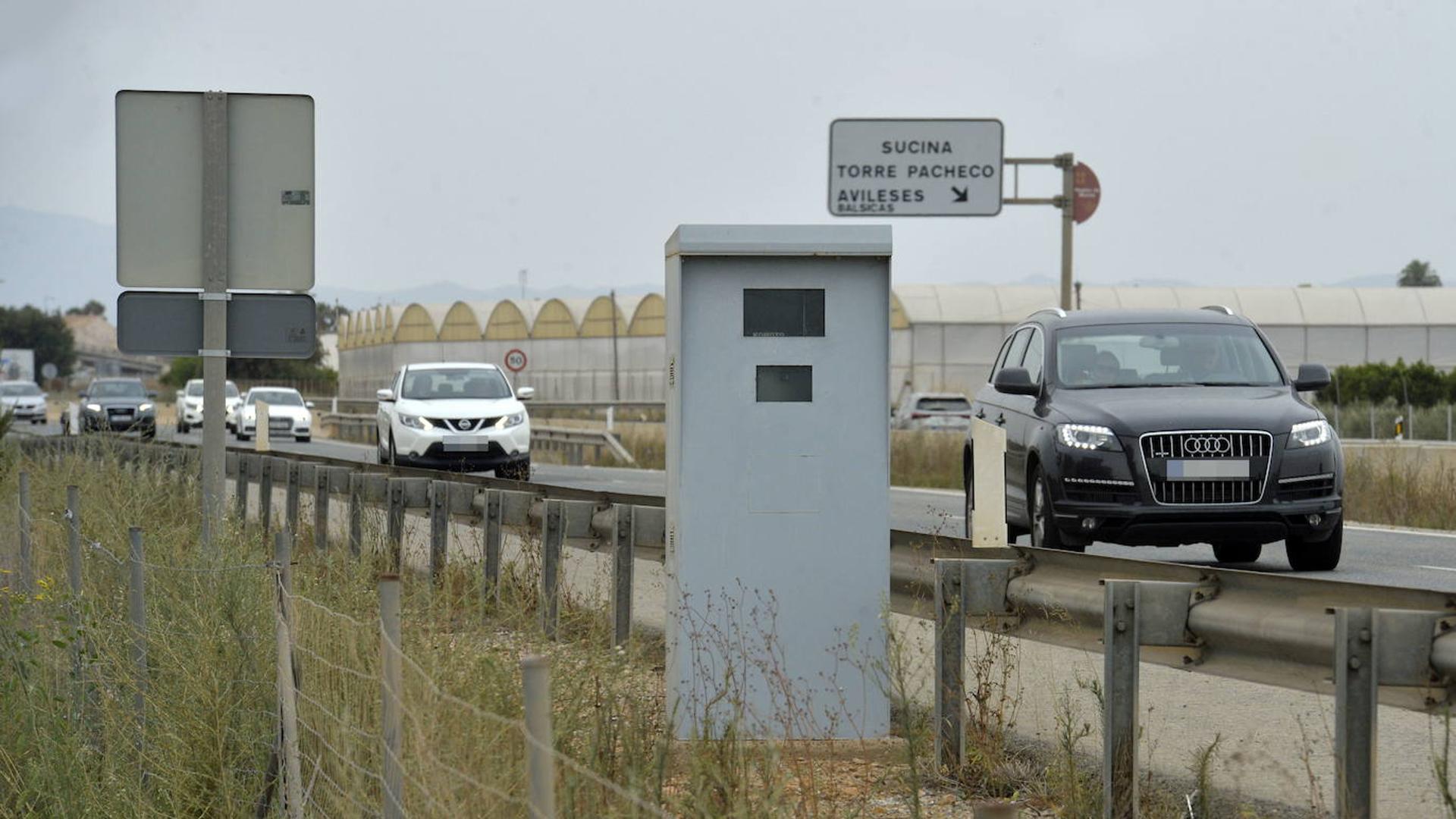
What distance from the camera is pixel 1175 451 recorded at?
12055 mm

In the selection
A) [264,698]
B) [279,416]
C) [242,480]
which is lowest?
[264,698]

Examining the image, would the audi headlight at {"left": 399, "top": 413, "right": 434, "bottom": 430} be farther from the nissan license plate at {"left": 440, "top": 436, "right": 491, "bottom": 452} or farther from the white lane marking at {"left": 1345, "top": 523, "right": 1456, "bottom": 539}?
the white lane marking at {"left": 1345, "top": 523, "right": 1456, "bottom": 539}

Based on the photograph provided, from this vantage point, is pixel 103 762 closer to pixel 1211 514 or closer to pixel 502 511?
pixel 502 511

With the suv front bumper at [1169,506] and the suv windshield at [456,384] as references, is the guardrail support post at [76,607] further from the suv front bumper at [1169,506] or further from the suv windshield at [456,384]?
the suv windshield at [456,384]

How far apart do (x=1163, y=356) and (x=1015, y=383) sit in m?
1.13

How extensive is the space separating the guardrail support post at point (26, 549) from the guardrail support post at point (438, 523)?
2393 mm

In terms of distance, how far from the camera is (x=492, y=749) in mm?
5379

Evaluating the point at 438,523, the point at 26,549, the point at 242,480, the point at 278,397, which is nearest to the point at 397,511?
the point at 438,523

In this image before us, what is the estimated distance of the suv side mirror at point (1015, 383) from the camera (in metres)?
13.0

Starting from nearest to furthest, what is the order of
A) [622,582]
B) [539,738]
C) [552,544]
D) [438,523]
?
[539,738] < [622,582] < [552,544] < [438,523]

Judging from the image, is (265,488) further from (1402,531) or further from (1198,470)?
(1402,531)

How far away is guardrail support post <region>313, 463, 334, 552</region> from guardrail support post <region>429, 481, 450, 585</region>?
4.50ft

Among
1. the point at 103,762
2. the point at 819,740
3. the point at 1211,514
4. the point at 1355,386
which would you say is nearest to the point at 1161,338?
the point at 1211,514

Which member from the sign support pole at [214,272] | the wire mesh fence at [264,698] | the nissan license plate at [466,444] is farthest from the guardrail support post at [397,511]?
the nissan license plate at [466,444]
